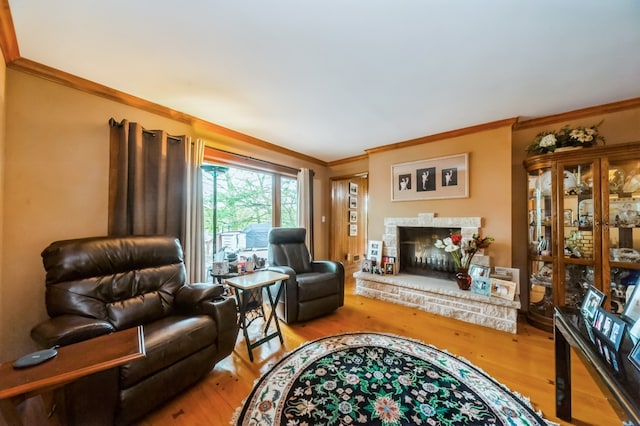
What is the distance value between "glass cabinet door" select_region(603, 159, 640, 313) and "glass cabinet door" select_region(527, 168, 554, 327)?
16.2 inches

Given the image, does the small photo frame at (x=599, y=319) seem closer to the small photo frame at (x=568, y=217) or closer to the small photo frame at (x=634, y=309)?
the small photo frame at (x=634, y=309)

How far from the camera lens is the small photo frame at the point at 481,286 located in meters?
2.67

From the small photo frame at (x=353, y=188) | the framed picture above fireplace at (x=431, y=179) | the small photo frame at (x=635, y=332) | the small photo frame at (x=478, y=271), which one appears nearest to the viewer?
the small photo frame at (x=635, y=332)

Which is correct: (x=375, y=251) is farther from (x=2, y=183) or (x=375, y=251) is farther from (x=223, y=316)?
(x=2, y=183)

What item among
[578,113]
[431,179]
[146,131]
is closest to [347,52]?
[146,131]

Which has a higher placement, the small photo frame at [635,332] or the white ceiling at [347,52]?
the white ceiling at [347,52]

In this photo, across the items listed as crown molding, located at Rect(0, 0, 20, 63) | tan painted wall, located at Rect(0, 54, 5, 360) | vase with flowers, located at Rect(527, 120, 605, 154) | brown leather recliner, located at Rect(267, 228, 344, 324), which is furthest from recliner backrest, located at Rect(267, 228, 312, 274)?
vase with flowers, located at Rect(527, 120, 605, 154)

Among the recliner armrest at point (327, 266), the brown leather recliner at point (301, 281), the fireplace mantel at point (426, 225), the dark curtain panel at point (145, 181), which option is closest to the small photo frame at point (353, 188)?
the fireplace mantel at point (426, 225)

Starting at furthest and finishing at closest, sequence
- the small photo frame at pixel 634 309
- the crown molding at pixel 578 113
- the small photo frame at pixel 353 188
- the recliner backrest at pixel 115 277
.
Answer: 1. the small photo frame at pixel 353 188
2. the crown molding at pixel 578 113
3. the recliner backrest at pixel 115 277
4. the small photo frame at pixel 634 309

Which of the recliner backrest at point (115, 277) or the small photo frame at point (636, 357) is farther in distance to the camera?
the recliner backrest at point (115, 277)

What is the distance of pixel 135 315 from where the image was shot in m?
1.75

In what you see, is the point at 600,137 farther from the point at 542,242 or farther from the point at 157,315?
the point at 157,315

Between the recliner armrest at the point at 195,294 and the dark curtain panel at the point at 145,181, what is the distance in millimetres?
762

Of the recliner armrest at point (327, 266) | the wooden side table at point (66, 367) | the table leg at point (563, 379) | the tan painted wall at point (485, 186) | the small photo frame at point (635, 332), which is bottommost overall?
the table leg at point (563, 379)
